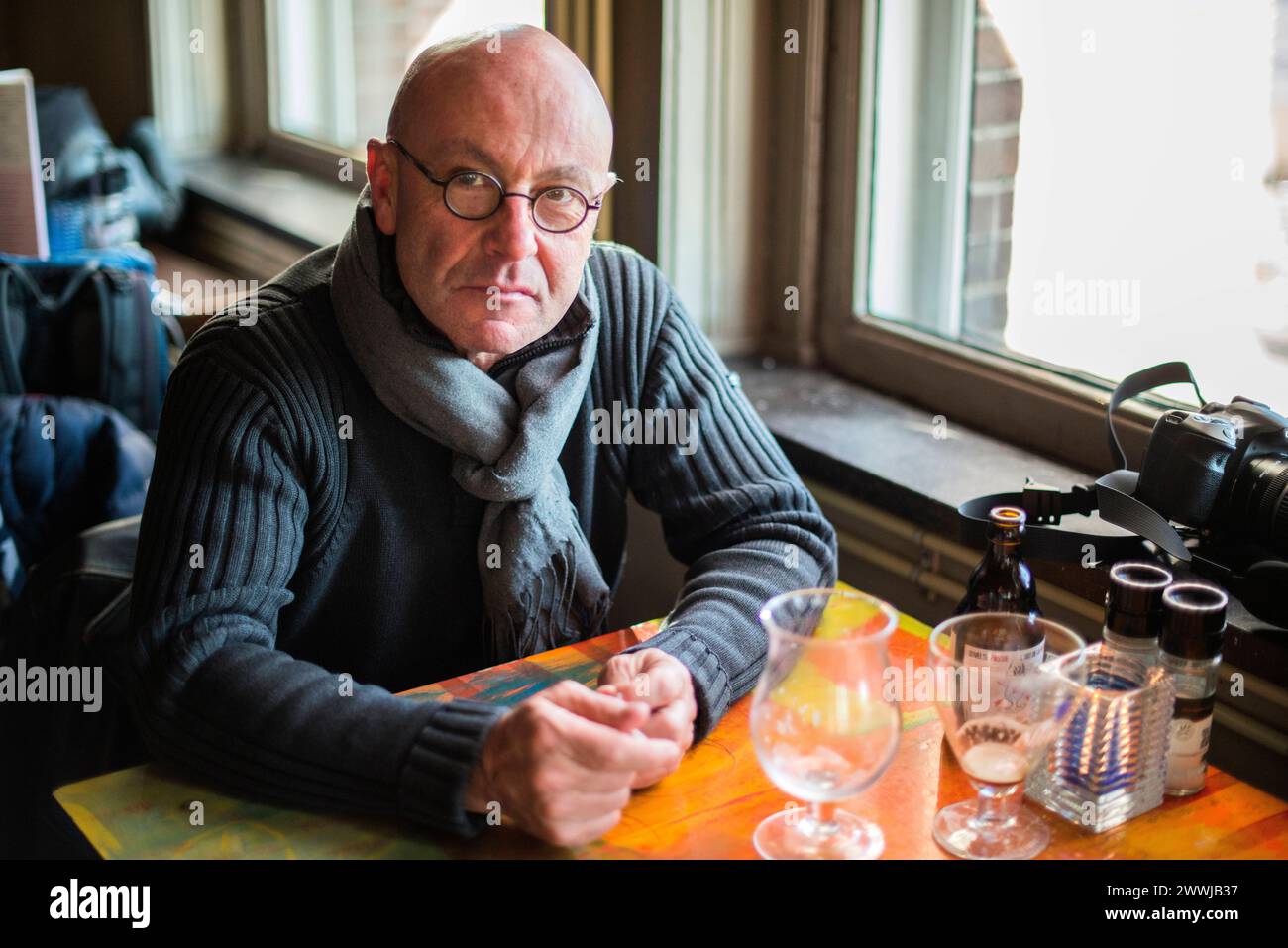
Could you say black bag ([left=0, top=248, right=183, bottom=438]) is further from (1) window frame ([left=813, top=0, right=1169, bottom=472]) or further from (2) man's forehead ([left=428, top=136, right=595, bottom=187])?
(2) man's forehead ([left=428, top=136, right=595, bottom=187])

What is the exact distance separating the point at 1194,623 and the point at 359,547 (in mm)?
811

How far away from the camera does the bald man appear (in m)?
1.12

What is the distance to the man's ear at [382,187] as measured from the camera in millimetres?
1417

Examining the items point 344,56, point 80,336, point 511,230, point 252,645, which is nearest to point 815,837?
point 252,645

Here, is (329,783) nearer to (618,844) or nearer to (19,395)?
(618,844)

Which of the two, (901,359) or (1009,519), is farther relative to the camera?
(901,359)

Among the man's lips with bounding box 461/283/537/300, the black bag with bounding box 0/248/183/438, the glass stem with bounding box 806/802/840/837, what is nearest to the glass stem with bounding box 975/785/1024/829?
the glass stem with bounding box 806/802/840/837

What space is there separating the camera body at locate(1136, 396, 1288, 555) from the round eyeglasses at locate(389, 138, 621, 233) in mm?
624

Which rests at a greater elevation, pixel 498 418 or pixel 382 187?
pixel 382 187

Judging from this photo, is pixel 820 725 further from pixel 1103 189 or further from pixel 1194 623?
pixel 1103 189

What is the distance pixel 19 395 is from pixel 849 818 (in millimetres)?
1833

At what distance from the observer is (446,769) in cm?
109

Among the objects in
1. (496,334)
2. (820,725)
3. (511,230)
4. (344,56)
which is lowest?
(820,725)
